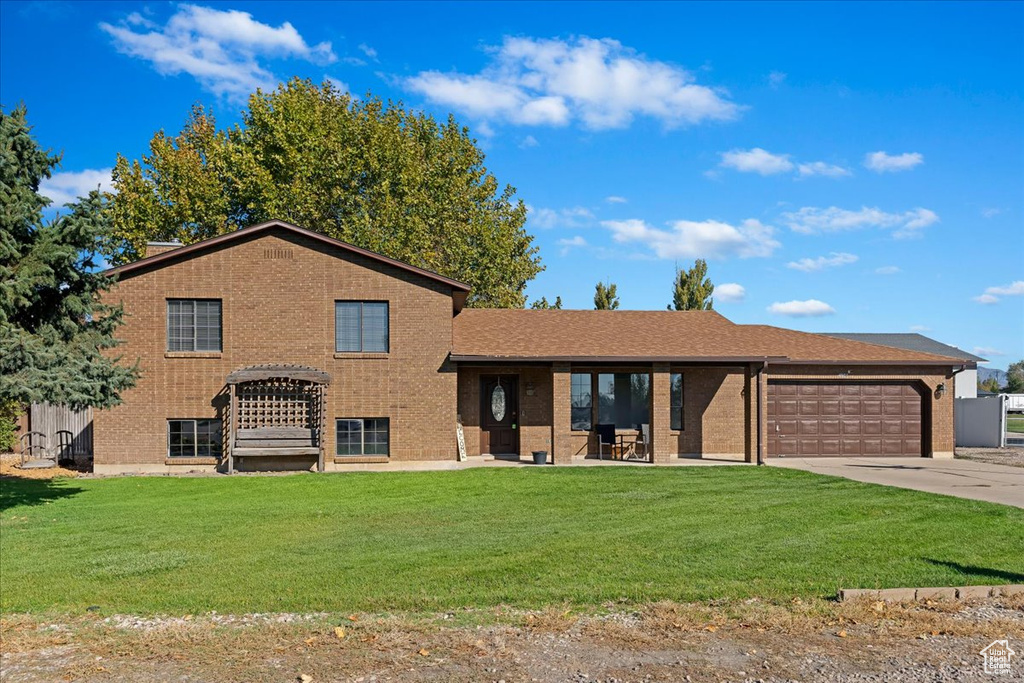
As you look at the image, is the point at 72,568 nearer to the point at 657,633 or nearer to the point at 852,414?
the point at 657,633

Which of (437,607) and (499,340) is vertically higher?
(499,340)

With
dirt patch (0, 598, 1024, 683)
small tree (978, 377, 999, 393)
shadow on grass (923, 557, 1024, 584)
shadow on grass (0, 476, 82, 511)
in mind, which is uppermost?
small tree (978, 377, 999, 393)

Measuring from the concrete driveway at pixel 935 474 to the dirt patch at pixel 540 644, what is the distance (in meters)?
8.52

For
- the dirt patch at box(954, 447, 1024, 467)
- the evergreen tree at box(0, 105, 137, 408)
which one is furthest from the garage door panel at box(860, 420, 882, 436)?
the evergreen tree at box(0, 105, 137, 408)

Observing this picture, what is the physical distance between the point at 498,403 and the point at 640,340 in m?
4.46

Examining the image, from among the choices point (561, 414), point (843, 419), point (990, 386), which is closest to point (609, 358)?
point (561, 414)

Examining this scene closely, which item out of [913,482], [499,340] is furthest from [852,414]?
[499,340]

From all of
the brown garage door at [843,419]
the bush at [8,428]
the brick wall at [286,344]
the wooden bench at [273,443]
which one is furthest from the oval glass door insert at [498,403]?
the bush at [8,428]

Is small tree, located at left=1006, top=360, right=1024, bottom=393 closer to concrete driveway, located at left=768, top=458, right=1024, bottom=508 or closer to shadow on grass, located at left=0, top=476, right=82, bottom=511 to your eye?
concrete driveway, located at left=768, top=458, right=1024, bottom=508

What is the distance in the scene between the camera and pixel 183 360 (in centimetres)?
2056

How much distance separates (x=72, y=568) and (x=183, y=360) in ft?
37.7

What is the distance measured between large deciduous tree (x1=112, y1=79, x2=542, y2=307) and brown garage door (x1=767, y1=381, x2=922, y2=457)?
18907mm

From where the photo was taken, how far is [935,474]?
1891 cm

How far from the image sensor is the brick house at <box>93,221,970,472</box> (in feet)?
67.2
